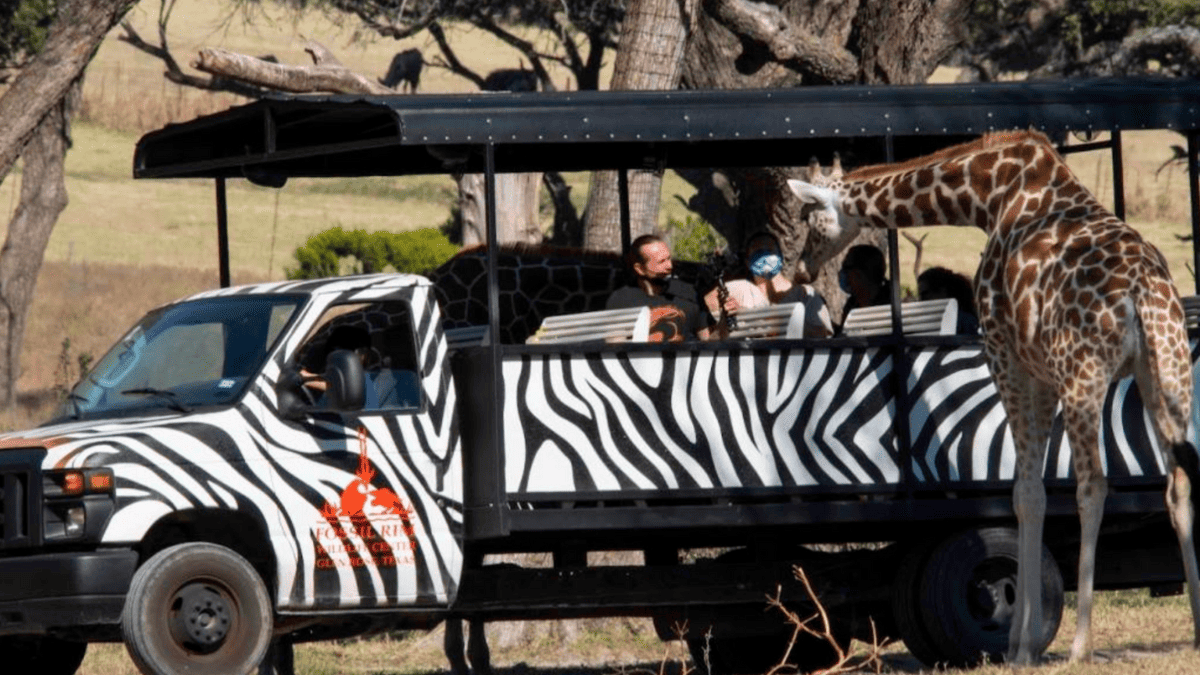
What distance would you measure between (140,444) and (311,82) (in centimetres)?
593

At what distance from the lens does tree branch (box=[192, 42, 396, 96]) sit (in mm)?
12234

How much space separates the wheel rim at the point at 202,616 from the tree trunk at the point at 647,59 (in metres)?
5.47

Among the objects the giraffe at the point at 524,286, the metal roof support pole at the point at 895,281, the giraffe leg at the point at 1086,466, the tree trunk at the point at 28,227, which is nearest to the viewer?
the giraffe leg at the point at 1086,466

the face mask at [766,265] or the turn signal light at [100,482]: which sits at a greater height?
the face mask at [766,265]

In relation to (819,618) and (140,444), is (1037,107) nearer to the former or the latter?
(819,618)

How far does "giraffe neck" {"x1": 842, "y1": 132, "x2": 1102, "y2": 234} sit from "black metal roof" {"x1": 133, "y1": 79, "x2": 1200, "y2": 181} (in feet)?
0.57

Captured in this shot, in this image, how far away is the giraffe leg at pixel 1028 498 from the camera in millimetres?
8805

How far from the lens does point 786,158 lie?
36.3ft

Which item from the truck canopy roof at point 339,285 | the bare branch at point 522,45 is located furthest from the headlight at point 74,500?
the bare branch at point 522,45

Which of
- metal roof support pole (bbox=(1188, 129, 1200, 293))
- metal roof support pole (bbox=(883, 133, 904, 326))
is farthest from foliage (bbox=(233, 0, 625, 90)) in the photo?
metal roof support pole (bbox=(883, 133, 904, 326))

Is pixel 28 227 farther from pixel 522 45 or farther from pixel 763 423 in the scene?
pixel 763 423

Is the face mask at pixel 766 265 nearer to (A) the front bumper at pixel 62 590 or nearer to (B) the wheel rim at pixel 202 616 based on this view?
(B) the wheel rim at pixel 202 616

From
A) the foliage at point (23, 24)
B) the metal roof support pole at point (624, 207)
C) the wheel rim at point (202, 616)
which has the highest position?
the foliage at point (23, 24)

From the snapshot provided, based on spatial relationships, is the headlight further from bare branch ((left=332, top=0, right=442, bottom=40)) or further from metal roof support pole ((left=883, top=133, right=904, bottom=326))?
bare branch ((left=332, top=0, right=442, bottom=40))
